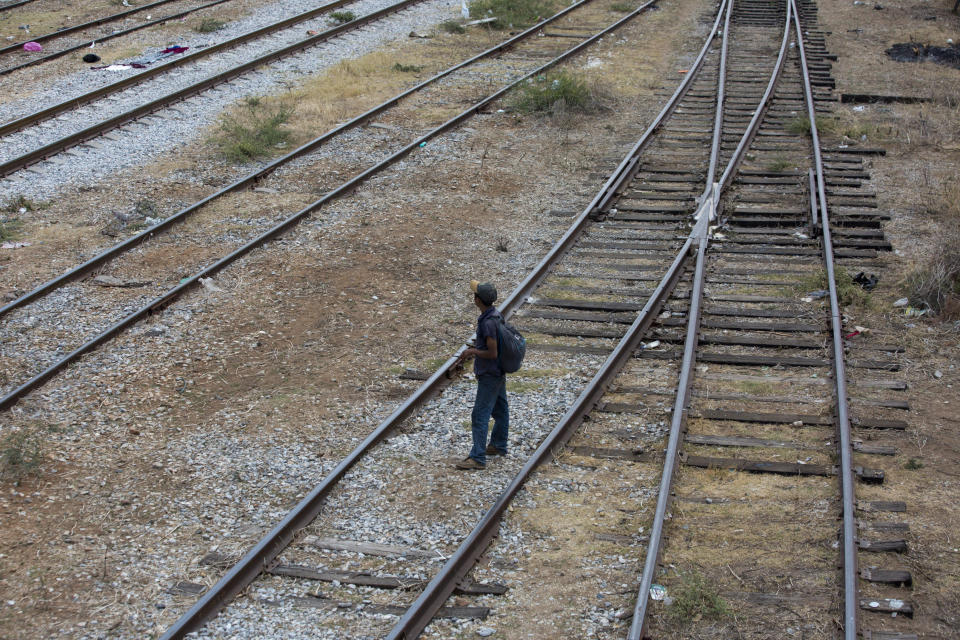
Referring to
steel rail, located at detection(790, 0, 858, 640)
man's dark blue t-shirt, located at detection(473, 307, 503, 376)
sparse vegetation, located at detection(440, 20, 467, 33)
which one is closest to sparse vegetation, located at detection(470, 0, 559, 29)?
sparse vegetation, located at detection(440, 20, 467, 33)

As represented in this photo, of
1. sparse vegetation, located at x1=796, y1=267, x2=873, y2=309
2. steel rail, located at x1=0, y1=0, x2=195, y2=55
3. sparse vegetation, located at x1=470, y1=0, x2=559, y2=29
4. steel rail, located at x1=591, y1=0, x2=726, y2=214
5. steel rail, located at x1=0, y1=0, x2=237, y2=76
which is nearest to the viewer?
sparse vegetation, located at x1=796, y1=267, x2=873, y2=309

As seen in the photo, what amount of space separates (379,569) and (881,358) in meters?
5.65

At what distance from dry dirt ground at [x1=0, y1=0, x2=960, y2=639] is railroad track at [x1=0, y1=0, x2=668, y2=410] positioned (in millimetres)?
297

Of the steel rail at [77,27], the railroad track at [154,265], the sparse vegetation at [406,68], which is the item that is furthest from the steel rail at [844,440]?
the steel rail at [77,27]

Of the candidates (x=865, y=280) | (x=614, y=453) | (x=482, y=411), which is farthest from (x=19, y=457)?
(x=865, y=280)

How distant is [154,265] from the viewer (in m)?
11.6

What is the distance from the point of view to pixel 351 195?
45.5 ft

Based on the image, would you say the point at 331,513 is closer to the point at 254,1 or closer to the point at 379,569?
the point at 379,569

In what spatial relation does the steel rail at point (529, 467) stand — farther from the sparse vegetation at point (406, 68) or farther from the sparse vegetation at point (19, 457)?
the sparse vegetation at point (406, 68)

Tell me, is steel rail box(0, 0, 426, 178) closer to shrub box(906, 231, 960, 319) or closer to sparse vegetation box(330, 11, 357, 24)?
sparse vegetation box(330, 11, 357, 24)

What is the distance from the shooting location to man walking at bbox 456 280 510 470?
7.24 meters

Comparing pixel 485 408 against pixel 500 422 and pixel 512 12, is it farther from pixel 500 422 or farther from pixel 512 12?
pixel 512 12

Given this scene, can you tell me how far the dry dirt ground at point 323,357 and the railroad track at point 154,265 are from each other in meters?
0.30

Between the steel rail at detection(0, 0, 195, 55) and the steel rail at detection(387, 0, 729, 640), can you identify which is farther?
the steel rail at detection(0, 0, 195, 55)
